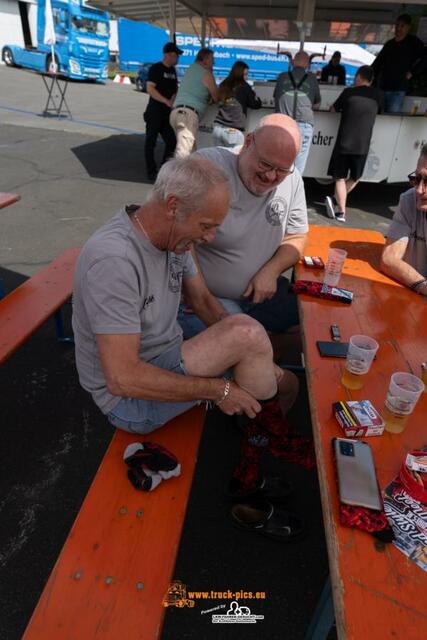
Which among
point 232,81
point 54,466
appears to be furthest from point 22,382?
point 232,81

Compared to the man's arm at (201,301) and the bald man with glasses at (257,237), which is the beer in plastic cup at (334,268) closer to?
the bald man with glasses at (257,237)

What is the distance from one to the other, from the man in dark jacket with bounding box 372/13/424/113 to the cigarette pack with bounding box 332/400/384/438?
676 cm

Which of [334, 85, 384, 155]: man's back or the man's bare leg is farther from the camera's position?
[334, 85, 384, 155]: man's back

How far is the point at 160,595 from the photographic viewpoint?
1.22 meters

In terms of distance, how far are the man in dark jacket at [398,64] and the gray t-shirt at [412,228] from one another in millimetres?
5233

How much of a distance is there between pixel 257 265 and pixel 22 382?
1.74m

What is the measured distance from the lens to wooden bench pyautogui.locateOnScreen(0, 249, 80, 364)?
2.38m

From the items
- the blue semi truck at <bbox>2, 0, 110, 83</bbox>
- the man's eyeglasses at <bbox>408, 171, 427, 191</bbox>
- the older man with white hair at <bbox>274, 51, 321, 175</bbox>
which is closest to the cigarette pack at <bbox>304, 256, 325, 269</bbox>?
the man's eyeglasses at <bbox>408, 171, 427, 191</bbox>

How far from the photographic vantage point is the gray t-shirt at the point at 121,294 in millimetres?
1445

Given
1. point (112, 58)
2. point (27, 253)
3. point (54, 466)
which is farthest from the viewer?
point (112, 58)

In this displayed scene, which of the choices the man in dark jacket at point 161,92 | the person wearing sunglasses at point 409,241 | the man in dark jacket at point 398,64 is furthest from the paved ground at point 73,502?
the man in dark jacket at point 398,64

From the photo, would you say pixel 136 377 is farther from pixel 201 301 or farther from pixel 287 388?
pixel 287 388

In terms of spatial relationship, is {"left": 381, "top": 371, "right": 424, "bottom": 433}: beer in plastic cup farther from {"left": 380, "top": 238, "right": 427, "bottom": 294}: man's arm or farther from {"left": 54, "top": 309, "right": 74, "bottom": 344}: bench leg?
{"left": 54, "top": 309, "right": 74, "bottom": 344}: bench leg

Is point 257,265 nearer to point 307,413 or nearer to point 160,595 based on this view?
point 307,413
